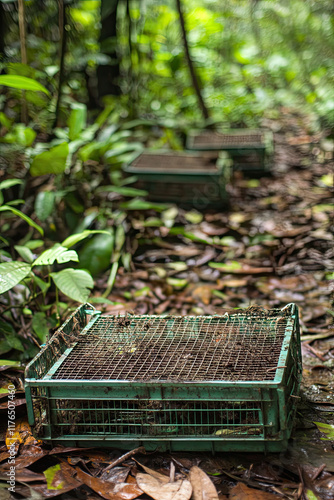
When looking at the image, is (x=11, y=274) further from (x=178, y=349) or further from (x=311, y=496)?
(x=311, y=496)

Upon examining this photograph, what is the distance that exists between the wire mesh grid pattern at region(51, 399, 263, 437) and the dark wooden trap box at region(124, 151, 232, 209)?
9.77ft

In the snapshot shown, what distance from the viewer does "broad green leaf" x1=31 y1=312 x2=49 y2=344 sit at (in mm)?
2820

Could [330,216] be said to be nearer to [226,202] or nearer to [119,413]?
[226,202]

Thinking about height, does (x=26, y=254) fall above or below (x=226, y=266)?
above

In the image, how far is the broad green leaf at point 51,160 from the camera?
3229 millimetres

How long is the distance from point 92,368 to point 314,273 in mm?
2193

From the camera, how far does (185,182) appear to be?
4.95 m

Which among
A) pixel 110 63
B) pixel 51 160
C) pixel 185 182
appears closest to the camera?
pixel 51 160

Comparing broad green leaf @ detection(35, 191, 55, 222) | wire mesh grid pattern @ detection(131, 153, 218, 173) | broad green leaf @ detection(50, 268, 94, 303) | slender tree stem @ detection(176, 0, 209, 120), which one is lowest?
broad green leaf @ detection(50, 268, 94, 303)

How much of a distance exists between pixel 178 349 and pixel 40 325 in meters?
0.89

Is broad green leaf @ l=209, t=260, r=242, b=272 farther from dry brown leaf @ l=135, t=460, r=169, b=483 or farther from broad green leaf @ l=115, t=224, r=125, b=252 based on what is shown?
dry brown leaf @ l=135, t=460, r=169, b=483

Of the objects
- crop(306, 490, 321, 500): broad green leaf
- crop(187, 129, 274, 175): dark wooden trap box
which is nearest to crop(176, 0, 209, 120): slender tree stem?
crop(187, 129, 274, 175): dark wooden trap box

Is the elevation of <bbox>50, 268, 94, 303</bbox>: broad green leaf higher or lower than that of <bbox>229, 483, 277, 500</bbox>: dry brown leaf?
higher

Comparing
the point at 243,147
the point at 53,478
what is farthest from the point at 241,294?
the point at 243,147
